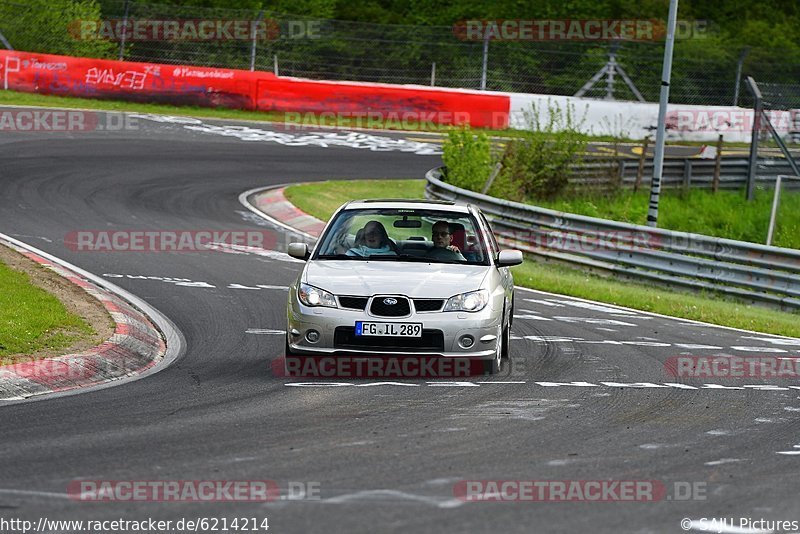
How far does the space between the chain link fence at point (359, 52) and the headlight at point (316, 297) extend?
27148mm

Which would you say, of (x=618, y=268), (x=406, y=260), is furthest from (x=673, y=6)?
(x=406, y=260)

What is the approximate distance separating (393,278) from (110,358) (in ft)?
8.21

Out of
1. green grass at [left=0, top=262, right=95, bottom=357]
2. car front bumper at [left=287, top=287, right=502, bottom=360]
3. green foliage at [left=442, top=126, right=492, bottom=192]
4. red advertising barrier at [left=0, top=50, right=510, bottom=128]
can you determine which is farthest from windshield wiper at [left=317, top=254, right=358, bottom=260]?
red advertising barrier at [left=0, top=50, right=510, bottom=128]

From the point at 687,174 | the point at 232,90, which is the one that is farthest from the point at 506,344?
the point at 232,90

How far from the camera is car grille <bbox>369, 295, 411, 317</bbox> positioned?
407 inches

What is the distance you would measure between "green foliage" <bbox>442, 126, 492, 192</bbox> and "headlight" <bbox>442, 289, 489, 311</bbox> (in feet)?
49.1

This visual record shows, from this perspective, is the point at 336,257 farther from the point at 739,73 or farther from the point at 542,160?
the point at 739,73

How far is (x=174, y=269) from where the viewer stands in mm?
16953

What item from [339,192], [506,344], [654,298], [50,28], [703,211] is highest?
[50,28]

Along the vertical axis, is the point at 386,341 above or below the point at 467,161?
below

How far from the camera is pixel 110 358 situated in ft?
34.8

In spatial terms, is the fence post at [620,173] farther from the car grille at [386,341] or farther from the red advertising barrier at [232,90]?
the car grille at [386,341]

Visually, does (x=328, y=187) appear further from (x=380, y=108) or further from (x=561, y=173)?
(x=380, y=108)

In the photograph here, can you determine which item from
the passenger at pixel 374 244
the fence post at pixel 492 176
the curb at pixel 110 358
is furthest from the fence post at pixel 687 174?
the passenger at pixel 374 244
